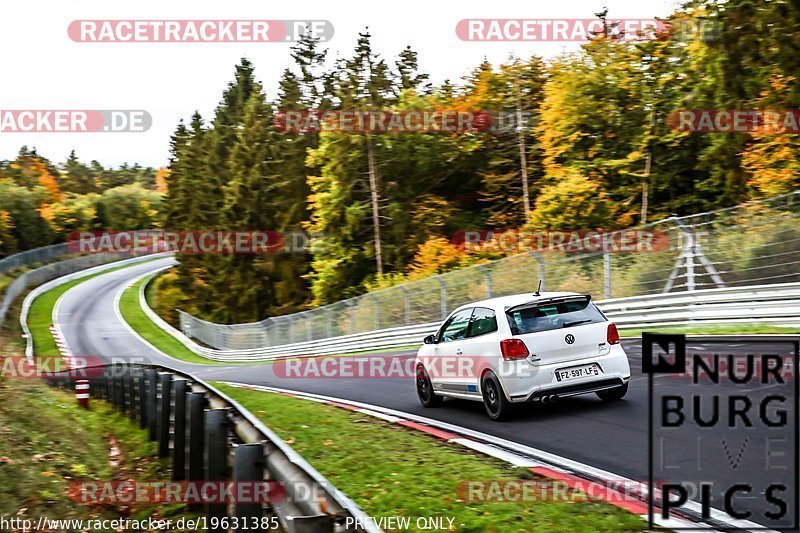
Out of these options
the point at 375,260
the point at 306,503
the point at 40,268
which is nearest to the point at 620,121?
the point at 375,260

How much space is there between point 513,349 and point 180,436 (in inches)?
162

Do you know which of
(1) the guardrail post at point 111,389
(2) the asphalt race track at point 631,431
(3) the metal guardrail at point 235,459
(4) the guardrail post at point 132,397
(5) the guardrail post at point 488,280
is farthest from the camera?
(5) the guardrail post at point 488,280

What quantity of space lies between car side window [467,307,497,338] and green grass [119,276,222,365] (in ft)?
124

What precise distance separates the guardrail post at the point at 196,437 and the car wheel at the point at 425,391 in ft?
17.2

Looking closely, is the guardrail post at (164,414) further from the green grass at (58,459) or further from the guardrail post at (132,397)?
the guardrail post at (132,397)

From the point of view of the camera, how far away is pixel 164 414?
32.3 feet

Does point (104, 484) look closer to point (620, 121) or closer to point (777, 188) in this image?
point (777, 188)

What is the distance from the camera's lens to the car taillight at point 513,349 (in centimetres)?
1019

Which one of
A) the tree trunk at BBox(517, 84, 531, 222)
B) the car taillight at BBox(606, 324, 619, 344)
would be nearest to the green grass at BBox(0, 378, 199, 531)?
the car taillight at BBox(606, 324, 619, 344)

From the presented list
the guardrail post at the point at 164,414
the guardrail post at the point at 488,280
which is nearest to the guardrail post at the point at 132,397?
the guardrail post at the point at 164,414

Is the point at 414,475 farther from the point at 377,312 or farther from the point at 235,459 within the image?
the point at 377,312

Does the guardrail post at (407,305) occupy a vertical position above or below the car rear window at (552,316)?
below

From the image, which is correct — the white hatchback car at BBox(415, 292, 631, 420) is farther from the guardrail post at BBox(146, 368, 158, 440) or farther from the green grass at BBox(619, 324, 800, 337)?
the green grass at BBox(619, 324, 800, 337)

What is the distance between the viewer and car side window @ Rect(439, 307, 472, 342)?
1166cm
